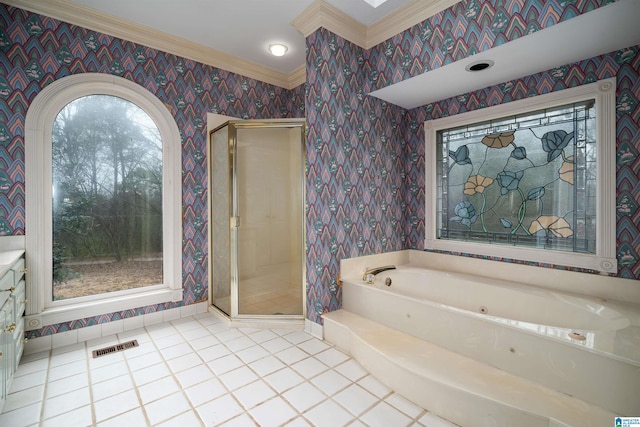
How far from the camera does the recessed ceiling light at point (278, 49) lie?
2.85 m

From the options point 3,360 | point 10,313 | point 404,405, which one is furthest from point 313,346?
point 10,313

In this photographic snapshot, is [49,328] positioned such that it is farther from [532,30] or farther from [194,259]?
[532,30]

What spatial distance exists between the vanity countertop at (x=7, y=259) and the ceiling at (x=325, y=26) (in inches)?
72.8

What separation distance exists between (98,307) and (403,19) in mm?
3570

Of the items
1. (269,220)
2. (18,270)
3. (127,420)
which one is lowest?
(127,420)

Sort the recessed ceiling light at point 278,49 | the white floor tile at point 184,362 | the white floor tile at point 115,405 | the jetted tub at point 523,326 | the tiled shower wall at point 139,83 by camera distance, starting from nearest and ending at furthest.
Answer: the jetted tub at point 523,326 → the white floor tile at point 115,405 → the white floor tile at point 184,362 → the tiled shower wall at point 139,83 → the recessed ceiling light at point 278,49

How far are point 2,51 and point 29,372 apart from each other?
2.32 meters

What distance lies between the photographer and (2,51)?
2094 mm

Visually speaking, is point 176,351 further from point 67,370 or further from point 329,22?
point 329,22

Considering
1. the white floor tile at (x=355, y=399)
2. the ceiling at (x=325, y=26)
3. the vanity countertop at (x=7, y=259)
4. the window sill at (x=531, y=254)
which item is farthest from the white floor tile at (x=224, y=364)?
the ceiling at (x=325, y=26)

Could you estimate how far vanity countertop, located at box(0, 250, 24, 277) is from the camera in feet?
4.98

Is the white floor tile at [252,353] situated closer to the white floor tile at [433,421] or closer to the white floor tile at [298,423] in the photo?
the white floor tile at [298,423]

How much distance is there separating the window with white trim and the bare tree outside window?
9.38 ft

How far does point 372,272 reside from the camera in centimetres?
261
